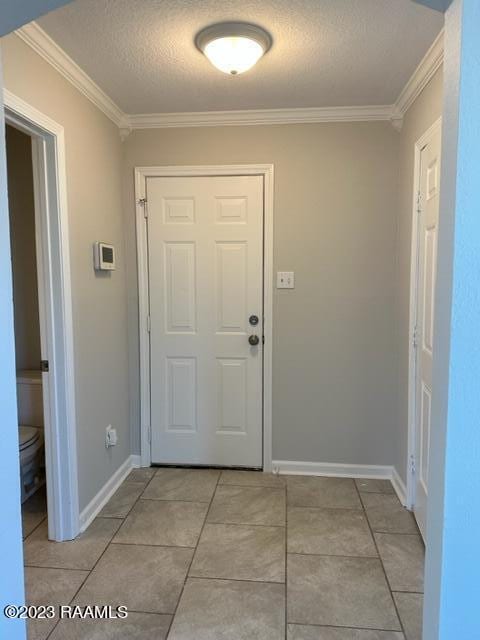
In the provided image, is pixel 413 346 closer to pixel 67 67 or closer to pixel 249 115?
pixel 249 115

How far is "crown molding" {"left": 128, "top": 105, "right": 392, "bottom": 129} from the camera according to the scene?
262 centimetres

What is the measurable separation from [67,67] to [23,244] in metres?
1.29

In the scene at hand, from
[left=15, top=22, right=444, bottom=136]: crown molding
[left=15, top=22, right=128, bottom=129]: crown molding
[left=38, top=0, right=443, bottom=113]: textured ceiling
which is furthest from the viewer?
[left=15, top=22, right=444, bottom=136]: crown molding

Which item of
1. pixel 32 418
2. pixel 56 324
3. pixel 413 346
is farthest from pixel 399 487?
pixel 32 418

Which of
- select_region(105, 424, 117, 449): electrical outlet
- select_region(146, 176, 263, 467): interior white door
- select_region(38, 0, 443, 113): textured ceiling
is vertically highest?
select_region(38, 0, 443, 113): textured ceiling

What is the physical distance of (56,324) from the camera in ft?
6.89

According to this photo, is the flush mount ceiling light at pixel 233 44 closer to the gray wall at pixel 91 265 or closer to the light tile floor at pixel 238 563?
the gray wall at pixel 91 265

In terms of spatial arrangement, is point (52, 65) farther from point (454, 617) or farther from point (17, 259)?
point (454, 617)

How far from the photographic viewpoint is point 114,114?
2.64 meters

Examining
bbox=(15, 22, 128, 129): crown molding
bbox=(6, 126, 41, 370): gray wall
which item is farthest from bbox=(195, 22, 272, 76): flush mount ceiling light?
bbox=(6, 126, 41, 370): gray wall

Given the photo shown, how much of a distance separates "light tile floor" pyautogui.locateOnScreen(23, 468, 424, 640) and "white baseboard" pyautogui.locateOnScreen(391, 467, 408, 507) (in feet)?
0.16

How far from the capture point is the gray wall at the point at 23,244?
2.85 meters

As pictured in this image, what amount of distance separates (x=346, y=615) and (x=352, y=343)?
5.02 feet

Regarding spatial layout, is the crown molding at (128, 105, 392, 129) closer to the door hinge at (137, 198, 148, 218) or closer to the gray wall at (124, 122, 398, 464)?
the gray wall at (124, 122, 398, 464)
